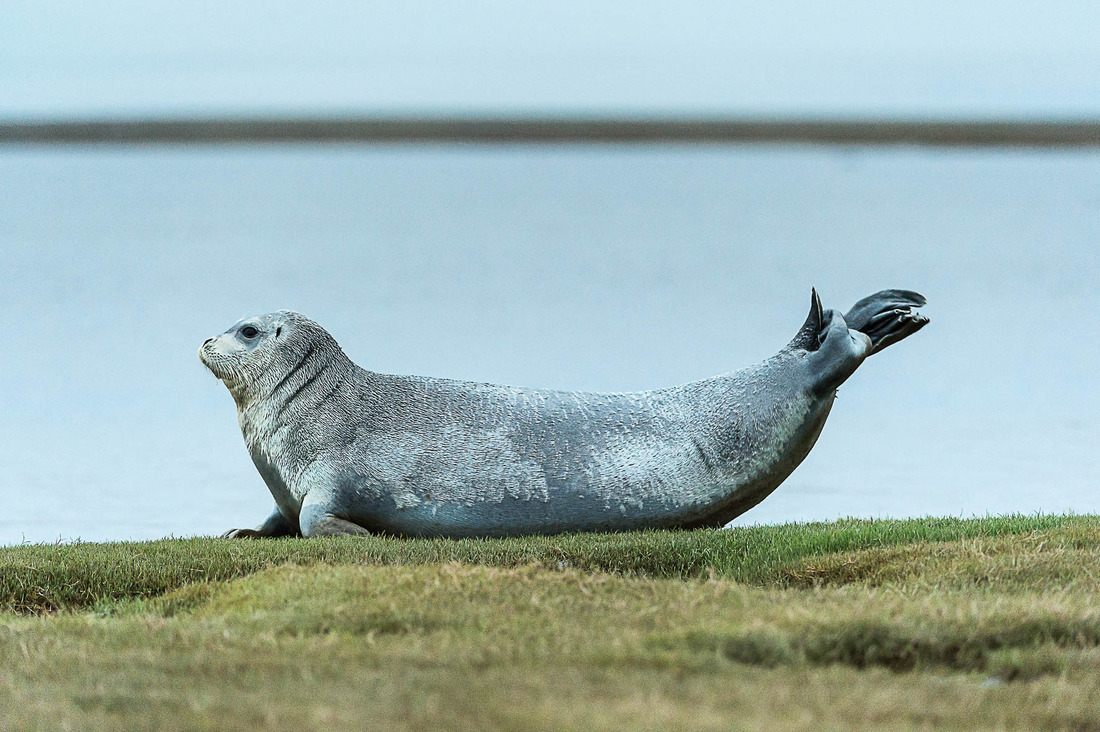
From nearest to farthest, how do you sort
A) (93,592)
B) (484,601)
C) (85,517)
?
(484,601), (93,592), (85,517)

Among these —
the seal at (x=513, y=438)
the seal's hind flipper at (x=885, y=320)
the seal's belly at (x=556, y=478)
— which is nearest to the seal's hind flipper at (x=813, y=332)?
the seal at (x=513, y=438)

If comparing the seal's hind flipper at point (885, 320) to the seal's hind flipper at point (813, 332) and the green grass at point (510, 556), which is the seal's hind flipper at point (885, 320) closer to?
the seal's hind flipper at point (813, 332)

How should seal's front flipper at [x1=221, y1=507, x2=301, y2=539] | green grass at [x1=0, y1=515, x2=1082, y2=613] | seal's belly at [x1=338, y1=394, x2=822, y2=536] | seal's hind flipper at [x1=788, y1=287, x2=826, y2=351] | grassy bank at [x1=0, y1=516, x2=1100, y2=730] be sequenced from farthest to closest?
seal's hind flipper at [x1=788, y1=287, x2=826, y2=351] < seal's front flipper at [x1=221, y1=507, x2=301, y2=539] < seal's belly at [x1=338, y1=394, x2=822, y2=536] < green grass at [x1=0, y1=515, x2=1082, y2=613] < grassy bank at [x1=0, y1=516, x2=1100, y2=730]

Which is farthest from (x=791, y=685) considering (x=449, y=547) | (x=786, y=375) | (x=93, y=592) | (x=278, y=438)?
(x=278, y=438)

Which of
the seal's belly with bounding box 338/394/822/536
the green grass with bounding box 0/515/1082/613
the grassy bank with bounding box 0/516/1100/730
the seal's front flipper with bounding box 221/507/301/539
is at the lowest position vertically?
the grassy bank with bounding box 0/516/1100/730

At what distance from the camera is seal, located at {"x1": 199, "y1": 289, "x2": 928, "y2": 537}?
710cm

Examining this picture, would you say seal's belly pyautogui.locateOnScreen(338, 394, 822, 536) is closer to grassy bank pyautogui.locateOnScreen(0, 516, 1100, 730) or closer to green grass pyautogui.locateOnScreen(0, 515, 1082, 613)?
green grass pyautogui.locateOnScreen(0, 515, 1082, 613)

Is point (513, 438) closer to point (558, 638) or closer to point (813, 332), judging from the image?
point (813, 332)

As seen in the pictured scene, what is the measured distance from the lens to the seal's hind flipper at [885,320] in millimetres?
7680

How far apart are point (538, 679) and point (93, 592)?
2.93 m

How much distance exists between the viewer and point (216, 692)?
12.1ft

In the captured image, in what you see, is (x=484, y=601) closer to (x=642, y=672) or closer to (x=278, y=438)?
(x=642, y=672)

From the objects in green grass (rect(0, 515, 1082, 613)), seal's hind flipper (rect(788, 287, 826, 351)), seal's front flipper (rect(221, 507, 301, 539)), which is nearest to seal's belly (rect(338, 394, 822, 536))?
green grass (rect(0, 515, 1082, 613))

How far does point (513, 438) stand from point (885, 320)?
85.6 inches
